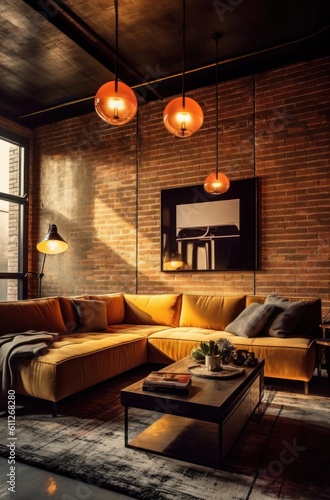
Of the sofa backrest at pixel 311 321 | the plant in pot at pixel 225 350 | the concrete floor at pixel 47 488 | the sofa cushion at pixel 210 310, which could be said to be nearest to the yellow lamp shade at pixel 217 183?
the sofa cushion at pixel 210 310

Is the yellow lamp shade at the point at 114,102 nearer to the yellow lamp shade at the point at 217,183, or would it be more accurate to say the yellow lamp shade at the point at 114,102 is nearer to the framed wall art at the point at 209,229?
the yellow lamp shade at the point at 217,183

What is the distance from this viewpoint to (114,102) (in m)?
2.56

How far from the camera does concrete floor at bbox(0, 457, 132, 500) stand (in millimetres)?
1714

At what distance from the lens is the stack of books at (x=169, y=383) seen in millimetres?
2100

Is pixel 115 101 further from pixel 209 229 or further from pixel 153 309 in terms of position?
pixel 153 309

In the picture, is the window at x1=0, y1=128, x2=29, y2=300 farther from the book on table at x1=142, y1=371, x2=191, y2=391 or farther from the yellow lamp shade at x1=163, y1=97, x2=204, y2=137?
the book on table at x1=142, y1=371, x2=191, y2=391

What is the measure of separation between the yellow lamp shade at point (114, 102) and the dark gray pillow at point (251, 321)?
2247 millimetres

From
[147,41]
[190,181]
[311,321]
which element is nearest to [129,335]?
[311,321]

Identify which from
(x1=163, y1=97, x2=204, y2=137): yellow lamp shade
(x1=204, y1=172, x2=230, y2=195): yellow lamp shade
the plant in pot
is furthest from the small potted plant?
(x1=204, y1=172, x2=230, y2=195): yellow lamp shade

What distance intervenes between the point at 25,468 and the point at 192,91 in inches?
185

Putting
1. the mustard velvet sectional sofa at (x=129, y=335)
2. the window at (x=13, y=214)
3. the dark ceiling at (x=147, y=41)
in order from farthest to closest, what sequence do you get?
1. the window at (x=13, y=214)
2. the dark ceiling at (x=147, y=41)
3. the mustard velvet sectional sofa at (x=129, y=335)

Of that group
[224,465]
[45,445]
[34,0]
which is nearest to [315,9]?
[34,0]

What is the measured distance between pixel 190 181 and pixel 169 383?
11.1 feet

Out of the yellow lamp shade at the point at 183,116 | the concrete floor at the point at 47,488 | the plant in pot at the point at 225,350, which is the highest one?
the yellow lamp shade at the point at 183,116
